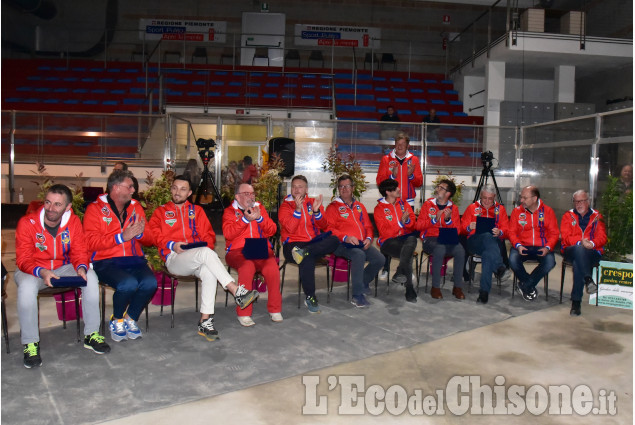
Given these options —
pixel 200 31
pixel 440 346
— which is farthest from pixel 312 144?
pixel 200 31

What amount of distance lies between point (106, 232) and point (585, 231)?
384 cm

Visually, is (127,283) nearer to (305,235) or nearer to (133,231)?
(133,231)

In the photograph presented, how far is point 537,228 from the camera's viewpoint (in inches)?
200

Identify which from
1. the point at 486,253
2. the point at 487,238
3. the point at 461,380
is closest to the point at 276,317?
the point at 461,380

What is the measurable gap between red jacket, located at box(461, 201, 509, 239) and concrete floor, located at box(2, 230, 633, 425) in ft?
3.84

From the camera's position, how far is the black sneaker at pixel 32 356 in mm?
3199

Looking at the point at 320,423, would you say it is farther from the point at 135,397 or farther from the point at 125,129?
the point at 125,129

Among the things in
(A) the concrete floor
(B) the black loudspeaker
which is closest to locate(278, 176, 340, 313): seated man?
(A) the concrete floor

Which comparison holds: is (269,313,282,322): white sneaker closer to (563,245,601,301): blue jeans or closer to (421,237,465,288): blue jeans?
(421,237,465,288): blue jeans

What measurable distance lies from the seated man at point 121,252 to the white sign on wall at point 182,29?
13.1m

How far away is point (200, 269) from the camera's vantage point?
3914 millimetres

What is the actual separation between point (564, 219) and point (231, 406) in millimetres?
3463

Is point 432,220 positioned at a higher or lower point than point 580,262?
higher

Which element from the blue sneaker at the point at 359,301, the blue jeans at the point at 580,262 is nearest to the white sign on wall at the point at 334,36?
the blue jeans at the point at 580,262
